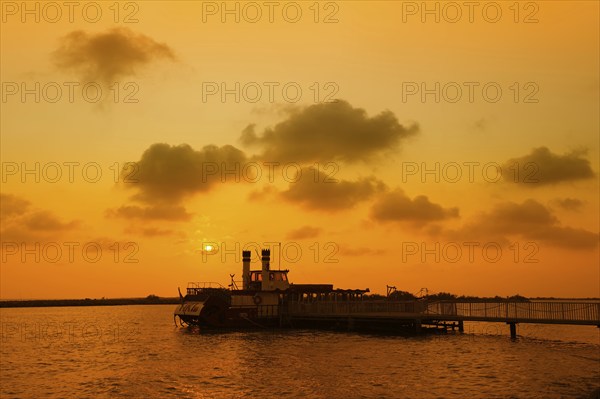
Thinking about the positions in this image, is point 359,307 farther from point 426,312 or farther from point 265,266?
point 265,266

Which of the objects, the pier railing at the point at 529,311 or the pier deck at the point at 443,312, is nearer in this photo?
the pier railing at the point at 529,311

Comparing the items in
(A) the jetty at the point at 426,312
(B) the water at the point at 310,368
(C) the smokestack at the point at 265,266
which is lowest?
(B) the water at the point at 310,368

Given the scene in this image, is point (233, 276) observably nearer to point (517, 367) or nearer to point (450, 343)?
point (450, 343)

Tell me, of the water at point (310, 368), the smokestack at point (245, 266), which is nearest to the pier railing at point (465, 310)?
the water at point (310, 368)

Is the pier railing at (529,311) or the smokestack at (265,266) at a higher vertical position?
the smokestack at (265,266)

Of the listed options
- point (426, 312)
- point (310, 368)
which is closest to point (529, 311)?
point (426, 312)

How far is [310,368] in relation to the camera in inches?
1598

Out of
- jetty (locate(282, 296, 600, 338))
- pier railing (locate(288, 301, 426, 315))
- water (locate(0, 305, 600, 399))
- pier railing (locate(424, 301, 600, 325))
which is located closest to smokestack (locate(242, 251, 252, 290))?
jetty (locate(282, 296, 600, 338))

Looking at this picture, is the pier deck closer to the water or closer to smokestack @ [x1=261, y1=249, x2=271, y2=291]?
the water

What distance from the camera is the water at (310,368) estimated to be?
109 feet

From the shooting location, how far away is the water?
3331 cm

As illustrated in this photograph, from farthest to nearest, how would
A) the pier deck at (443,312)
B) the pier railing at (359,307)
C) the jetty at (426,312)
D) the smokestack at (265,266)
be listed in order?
the smokestack at (265,266) < the pier railing at (359,307) < the jetty at (426,312) < the pier deck at (443,312)

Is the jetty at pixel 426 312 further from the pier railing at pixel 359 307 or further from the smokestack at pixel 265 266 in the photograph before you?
the smokestack at pixel 265 266

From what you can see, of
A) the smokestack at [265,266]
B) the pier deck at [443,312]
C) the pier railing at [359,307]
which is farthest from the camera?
the smokestack at [265,266]
